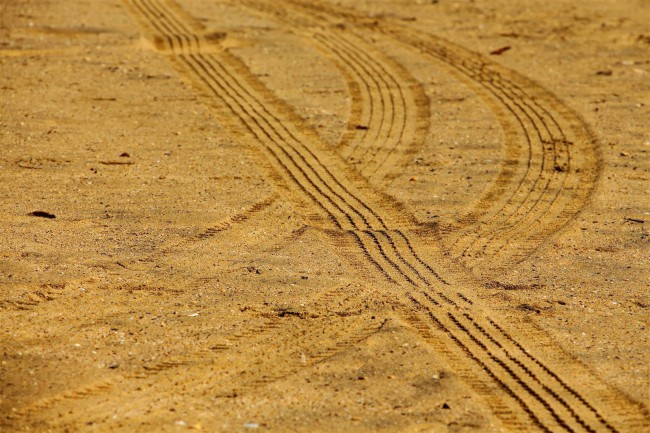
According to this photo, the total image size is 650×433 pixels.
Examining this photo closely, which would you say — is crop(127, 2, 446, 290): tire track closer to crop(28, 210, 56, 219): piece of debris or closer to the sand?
the sand

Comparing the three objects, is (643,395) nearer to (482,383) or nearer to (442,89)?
(482,383)

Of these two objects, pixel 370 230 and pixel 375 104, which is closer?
pixel 370 230

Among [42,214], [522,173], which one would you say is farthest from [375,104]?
[42,214]

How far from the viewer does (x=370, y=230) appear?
8695 mm

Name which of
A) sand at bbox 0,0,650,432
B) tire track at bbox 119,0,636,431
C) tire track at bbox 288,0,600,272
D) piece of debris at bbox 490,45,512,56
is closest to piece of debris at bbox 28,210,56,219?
sand at bbox 0,0,650,432

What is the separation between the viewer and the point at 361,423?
598cm

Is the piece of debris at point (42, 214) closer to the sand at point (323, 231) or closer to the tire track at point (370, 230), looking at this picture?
the sand at point (323, 231)

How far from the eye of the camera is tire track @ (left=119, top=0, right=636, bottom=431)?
20.3 ft

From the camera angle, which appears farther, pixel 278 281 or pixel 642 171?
pixel 642 171

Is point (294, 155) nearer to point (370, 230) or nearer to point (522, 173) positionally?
point (370, 230)


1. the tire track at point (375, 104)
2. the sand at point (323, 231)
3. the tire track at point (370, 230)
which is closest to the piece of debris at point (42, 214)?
the sand at point (323, 231)

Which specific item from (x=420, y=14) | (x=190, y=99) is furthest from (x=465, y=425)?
(x=420, y=14)

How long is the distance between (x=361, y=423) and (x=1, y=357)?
2305 millimetres

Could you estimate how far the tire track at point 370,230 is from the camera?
244 inches
